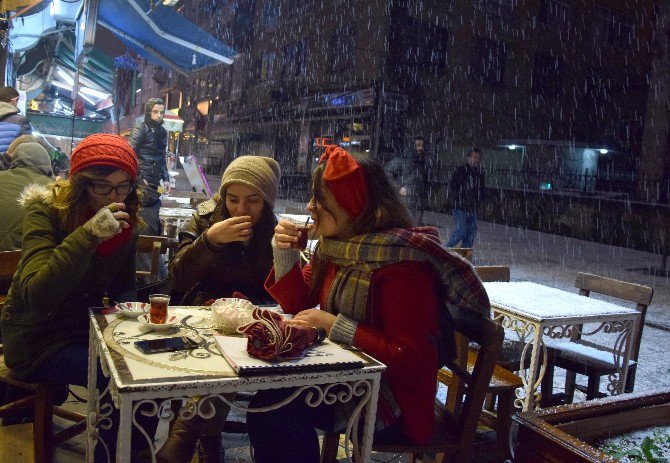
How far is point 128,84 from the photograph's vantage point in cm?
1528

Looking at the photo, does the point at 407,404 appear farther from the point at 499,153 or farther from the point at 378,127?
the point at 499,153

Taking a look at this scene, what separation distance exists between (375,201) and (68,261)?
1404 mm

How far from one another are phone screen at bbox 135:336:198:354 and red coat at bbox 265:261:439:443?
677 mm

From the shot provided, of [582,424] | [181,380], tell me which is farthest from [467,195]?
[181,380]

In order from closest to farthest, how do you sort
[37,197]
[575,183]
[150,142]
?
[37,197], [150,142], [575,183]

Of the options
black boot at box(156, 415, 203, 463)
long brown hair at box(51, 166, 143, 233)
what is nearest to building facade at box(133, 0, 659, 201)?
long brown hair at box(51, 166, 143, 233)

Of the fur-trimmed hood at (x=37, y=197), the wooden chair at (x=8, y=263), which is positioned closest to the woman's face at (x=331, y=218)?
the fur-trimmed hood at (x=37, y=197)

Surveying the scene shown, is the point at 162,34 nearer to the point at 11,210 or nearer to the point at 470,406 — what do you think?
the point at 11,210

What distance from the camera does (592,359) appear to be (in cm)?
424

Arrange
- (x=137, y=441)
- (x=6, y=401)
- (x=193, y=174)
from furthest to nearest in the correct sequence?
(x=193, y=174) < (x=6, y=401) < (x=137, y=441)

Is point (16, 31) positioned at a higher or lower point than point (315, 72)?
lower

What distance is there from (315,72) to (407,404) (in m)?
27.6

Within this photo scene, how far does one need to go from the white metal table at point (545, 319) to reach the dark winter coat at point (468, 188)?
6.67 meters

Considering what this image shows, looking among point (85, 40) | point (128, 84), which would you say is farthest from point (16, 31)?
point (128, 84)
